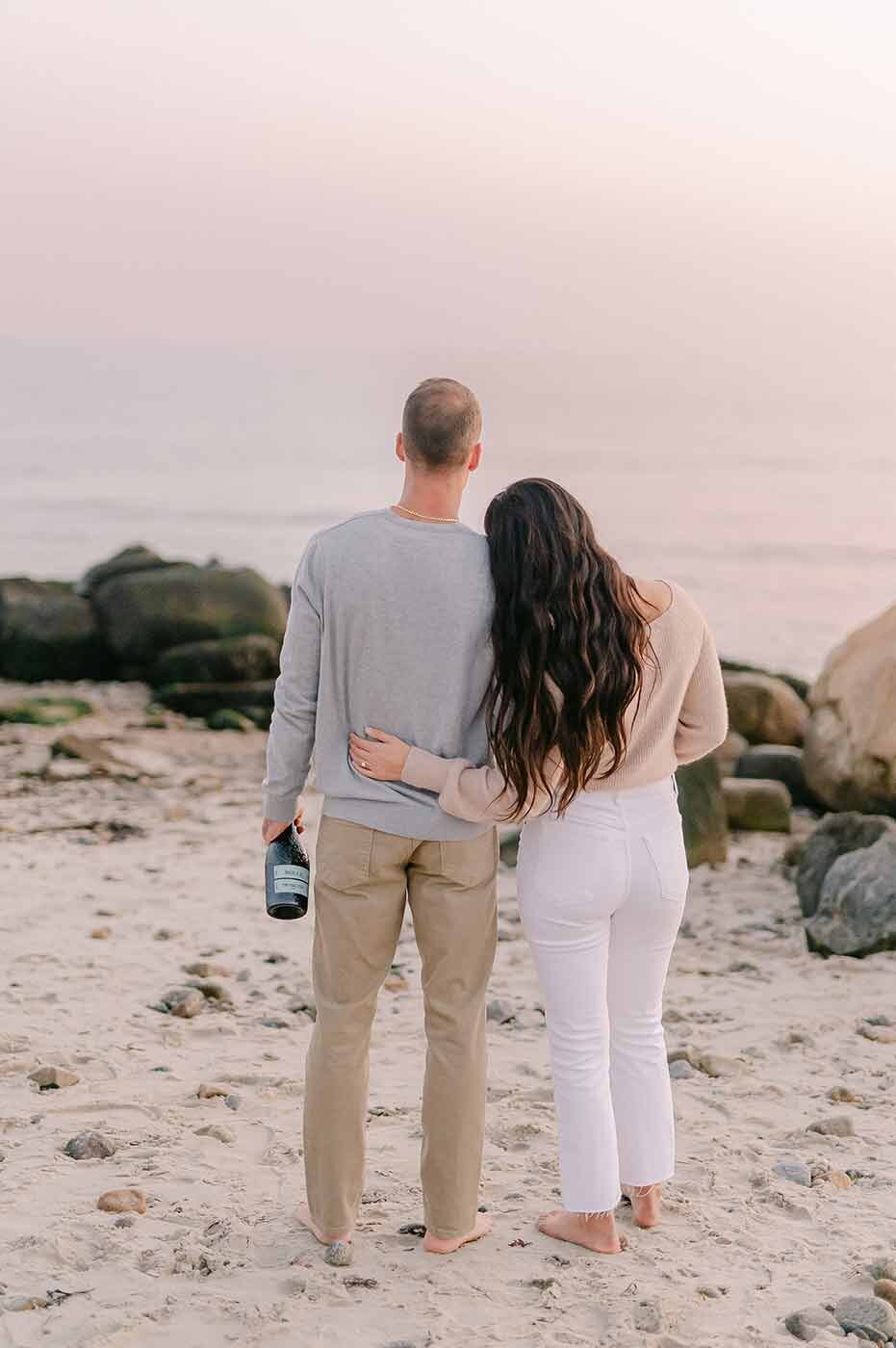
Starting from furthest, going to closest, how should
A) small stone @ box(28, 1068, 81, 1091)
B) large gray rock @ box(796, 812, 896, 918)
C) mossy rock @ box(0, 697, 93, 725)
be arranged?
mossy rock @ box(0, 697, 93, 725) < large gray rock @ box(796, 812, 896, 918) < small stone @ box(28, 1068, 81, 1091)

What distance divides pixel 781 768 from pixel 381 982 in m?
6.99

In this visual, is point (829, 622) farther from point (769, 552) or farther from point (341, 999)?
point (341, 999)

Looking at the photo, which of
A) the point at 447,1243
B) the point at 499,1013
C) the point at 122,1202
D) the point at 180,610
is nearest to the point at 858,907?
the point at 499,1013

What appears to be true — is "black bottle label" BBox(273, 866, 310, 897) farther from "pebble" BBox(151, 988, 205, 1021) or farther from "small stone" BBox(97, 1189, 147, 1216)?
"pebble" BBox(151, 988, 205, 1021)

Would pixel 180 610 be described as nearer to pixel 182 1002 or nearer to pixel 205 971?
pixel 205 971

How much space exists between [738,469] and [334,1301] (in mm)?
42590

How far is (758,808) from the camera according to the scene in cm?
938

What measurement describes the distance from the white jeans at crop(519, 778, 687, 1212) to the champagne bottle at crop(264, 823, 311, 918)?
0.59 metres

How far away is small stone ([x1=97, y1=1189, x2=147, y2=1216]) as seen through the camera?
408 centimetres

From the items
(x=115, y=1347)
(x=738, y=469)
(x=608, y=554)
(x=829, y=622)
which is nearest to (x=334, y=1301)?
(x=115, y=1347)

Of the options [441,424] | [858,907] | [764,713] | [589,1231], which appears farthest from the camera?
[764,713]

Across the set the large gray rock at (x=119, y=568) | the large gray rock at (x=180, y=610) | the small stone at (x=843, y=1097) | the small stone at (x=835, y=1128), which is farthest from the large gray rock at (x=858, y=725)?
the large gray rock at (x=119, y=568)

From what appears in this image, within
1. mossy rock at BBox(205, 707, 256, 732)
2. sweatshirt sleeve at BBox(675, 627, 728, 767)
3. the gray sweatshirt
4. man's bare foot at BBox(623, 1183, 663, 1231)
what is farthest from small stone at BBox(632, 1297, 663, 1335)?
mossy rock at BBox(205, 707, 256, 732)

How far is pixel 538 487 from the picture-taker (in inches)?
139
